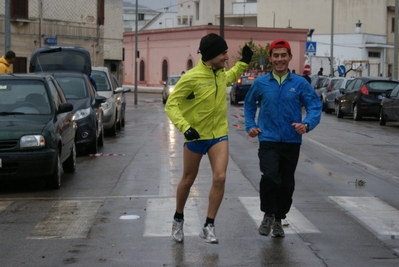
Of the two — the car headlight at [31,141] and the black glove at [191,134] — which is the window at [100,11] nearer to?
the car headlight at [31,141]

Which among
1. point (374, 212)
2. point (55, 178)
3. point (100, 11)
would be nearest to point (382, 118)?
point (55, 178)

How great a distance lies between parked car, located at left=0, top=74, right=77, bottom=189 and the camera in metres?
11.7

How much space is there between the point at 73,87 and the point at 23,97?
526 cm

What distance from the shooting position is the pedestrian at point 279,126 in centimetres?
841

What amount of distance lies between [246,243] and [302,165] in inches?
287

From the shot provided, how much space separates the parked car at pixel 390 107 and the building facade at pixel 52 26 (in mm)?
18090

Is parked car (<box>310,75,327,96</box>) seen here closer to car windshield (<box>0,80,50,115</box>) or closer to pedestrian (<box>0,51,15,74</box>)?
pedestrian (<box>0,51,15,74</box>)

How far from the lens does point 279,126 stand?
843 centimetres

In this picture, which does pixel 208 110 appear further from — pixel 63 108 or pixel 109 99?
pixel 109 99

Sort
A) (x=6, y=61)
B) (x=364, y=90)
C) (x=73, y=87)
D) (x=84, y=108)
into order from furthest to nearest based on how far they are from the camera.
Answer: (x=364, y=90) → (x=6, y=61) → (x=73, y=87) → (x=84, y=108)

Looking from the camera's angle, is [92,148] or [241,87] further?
[241,87]

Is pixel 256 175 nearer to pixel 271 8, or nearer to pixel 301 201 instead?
pixel 301 201

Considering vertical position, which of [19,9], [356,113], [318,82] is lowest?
[356,113]

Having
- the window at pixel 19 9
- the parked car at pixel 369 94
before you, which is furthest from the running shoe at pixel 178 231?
the window at pixel 19 9
